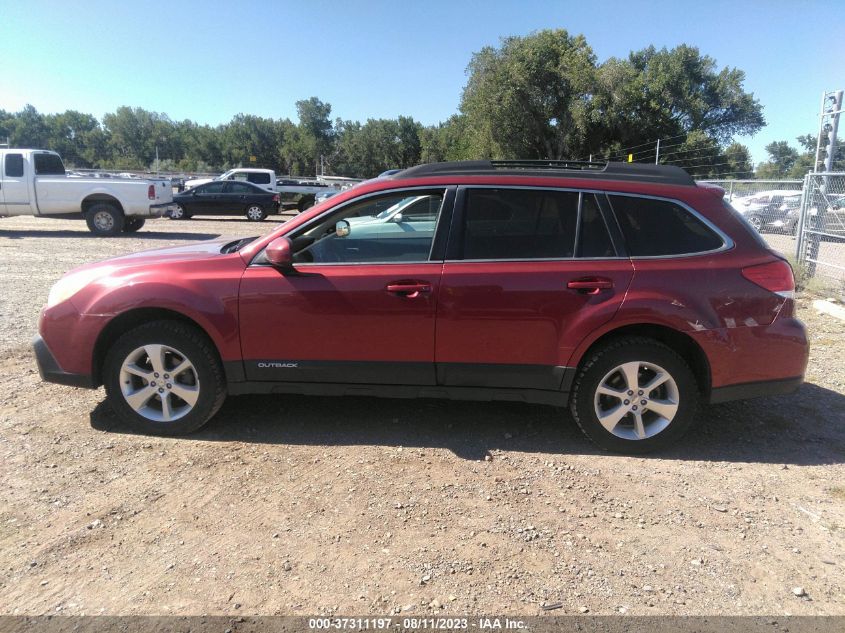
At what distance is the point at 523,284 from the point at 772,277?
153 centimetres

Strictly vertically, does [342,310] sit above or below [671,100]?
below

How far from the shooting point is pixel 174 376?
3.82m

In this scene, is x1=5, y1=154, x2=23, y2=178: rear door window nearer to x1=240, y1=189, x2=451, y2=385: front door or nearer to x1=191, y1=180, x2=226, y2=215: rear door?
x1=191, y1=180, x2=226, y2=215: rear door

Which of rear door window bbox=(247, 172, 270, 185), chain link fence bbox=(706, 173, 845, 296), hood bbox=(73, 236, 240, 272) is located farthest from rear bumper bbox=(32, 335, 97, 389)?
rear door window bbox=(247, 172, 270, 185)

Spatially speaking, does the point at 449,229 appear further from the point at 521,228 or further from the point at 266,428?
the point at 266,428

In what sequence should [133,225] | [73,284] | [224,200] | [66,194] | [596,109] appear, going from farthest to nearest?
[596,109] → [224,200] → [133,225] → [66,194] → [73,284]

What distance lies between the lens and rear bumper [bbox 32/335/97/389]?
384 cm

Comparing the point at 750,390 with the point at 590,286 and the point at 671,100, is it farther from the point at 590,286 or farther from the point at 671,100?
the point at 671,100

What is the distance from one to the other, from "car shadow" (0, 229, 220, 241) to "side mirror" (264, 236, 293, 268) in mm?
12039

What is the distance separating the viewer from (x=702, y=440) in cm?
400

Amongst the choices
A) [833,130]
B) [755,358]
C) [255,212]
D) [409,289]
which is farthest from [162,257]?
[255,212]

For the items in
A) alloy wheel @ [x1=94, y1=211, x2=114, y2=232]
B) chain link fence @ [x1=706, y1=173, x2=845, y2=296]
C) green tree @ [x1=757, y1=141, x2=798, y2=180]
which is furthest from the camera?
green tree @ [x1=757, y1=141, x2=798, y2=180]

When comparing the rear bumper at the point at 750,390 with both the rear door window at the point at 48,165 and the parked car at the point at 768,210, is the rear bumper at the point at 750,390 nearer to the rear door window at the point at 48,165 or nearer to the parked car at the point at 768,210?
the parked car at the point at 768,210

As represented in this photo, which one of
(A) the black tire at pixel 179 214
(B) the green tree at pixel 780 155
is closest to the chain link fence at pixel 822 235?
(A) the black tire at pixel 179 214
